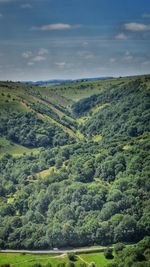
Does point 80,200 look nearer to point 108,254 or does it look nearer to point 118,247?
point 118,247

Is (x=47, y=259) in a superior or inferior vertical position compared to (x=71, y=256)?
inferior

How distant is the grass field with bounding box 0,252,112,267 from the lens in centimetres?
10931

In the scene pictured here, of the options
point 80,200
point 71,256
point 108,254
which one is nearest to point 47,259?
point 71,256

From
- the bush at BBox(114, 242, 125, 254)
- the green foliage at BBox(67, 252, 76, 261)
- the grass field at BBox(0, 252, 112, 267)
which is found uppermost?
the bush at BBox(114, 242, 125, 254)

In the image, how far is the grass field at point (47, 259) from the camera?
359 ft

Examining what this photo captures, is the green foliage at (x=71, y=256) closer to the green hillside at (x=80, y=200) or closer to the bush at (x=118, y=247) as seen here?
the green hillside at (x=80, y=200)

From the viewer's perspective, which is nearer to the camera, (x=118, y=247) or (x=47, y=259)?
(x=118, y=247)

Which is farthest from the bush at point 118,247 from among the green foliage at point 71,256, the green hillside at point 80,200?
the green foliage at point 71,256

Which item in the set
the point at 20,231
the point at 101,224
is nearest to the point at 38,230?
the point at 20,231

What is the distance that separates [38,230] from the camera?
125 m

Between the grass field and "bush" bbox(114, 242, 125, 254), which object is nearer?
the grass field

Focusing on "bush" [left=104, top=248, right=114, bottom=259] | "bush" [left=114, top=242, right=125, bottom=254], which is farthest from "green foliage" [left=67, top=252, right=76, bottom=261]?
"bush" [left=114, top=242, right=125, bottom=254]

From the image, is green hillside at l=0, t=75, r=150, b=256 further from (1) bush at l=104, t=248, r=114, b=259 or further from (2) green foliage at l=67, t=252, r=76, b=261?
(2) green foliage at l=67, t=252, r=76, b=261

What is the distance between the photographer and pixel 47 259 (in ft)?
371
